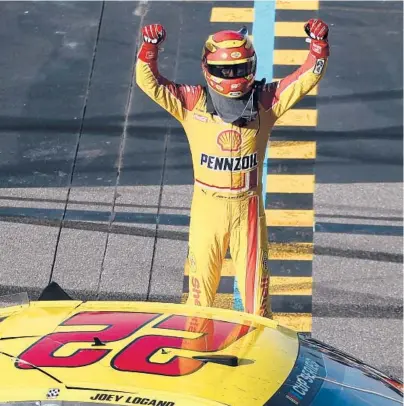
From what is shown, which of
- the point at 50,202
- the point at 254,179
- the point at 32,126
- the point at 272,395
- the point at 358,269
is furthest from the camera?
the point at 32,126

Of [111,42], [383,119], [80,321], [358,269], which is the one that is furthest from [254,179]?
[111,42]

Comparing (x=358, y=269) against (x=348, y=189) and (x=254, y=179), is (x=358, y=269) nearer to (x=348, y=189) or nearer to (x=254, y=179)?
(x=348, y=189)

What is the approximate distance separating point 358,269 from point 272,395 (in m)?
4.19

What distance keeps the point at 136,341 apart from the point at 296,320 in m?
3.48

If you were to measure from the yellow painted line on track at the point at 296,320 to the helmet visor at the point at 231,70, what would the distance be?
210 cm

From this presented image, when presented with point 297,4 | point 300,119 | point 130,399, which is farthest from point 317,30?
point 297,4

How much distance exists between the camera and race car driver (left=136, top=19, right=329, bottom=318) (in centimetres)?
746

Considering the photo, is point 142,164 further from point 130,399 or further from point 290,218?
point 130,399

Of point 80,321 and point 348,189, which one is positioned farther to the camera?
point 348,189

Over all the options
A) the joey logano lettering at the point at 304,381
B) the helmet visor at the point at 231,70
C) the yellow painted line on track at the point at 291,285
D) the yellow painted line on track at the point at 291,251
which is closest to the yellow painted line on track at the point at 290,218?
the yellow painted line on track at the point at 291,251

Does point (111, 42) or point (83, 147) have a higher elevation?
point (111, 42)

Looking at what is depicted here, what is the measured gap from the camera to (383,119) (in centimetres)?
1064

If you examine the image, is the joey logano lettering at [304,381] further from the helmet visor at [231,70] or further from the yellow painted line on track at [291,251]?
the yellow painted line on track at [291,251]

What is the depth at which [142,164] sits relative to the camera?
10.1 meters
